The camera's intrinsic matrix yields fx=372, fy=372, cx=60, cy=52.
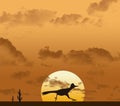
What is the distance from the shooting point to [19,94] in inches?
1454

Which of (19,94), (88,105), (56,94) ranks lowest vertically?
(88,105)

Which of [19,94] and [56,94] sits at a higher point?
[19,94]

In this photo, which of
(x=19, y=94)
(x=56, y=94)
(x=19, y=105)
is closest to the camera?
(x=19, y=105)

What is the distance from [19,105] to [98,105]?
2634mm

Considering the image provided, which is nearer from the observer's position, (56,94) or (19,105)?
(19,105)

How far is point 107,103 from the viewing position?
1279 centimetres

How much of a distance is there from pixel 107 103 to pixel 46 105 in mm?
2116

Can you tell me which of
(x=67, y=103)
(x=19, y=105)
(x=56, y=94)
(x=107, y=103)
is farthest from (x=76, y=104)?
(x=56, y=94)

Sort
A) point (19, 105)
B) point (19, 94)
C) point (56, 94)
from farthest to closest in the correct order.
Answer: point (19, 94)
point (56, 94)
point (19, 105)

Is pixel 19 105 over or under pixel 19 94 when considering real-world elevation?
under

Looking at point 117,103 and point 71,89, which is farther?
point 71,89

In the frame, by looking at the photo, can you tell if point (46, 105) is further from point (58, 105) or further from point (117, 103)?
point (117, 103)

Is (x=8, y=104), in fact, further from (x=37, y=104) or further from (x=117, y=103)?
(x=117, y=103)

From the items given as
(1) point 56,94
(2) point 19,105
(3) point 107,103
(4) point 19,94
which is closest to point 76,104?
(3) point 107,103
